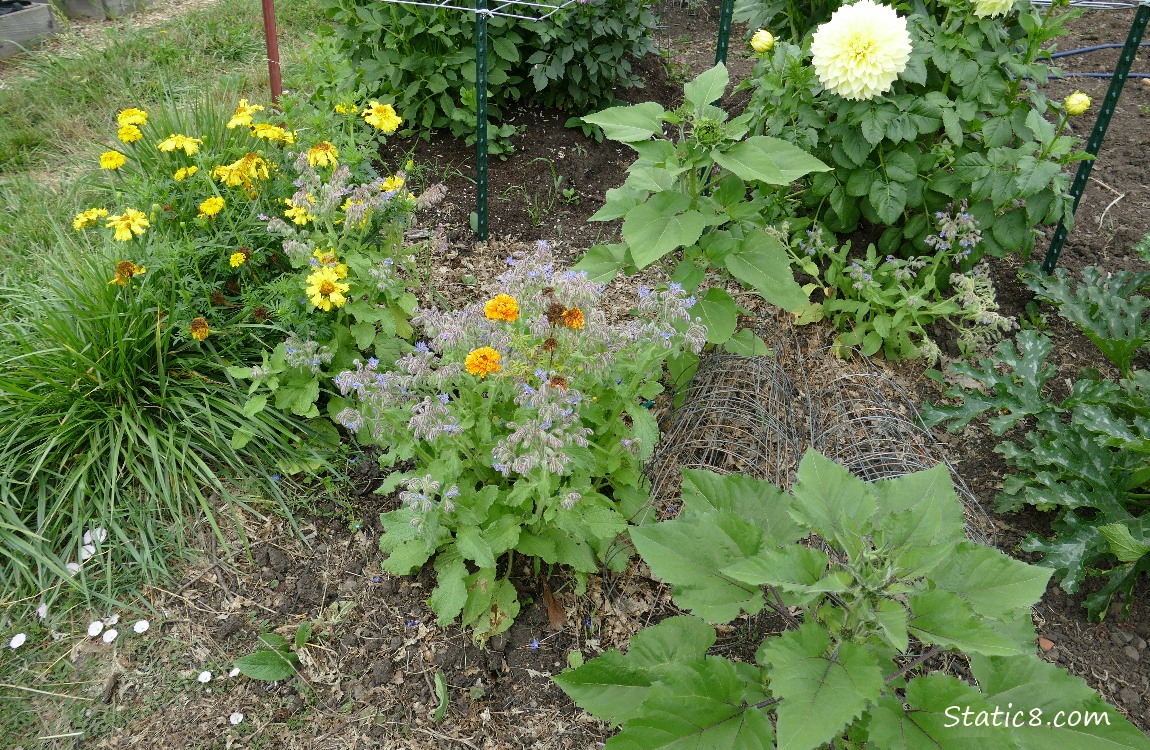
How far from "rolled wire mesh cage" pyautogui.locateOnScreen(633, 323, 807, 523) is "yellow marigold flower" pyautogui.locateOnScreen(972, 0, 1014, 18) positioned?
139 cm

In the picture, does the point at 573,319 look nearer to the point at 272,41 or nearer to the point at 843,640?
the point at 843,640

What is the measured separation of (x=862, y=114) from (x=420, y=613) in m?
2.29

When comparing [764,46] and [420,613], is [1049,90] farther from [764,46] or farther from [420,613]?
[420,613]

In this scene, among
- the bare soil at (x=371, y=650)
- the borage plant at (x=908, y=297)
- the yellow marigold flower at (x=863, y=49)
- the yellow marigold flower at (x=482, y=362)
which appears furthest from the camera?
the borage plant at (x=908, y=297)

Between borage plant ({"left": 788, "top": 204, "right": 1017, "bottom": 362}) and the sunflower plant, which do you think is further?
borage plant ({"left": 788, "top": 204, "right": 1017, "bottom": 362})

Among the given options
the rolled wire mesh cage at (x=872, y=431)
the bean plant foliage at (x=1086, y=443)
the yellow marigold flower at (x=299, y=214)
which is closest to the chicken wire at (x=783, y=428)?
the rolled wire mesh cage at (x=872, y=431)

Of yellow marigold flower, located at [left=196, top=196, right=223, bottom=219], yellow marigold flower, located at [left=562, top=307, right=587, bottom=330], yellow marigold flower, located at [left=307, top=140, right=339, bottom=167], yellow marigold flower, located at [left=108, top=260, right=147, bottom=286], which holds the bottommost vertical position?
yellow marigold flower, located at [left=108, top=260, right=147, bottom=286]

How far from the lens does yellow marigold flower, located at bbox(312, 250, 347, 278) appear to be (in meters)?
2.54

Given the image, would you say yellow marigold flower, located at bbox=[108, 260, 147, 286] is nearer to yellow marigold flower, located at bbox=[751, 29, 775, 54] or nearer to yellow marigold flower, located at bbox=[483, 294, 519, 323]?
yellow marigold flower, located at bbox=[483, 294, 519, 323]

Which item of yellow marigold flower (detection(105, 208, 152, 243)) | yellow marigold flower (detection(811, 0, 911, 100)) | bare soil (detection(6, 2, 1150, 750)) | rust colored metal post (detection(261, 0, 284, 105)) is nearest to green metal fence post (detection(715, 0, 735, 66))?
yellow marigold flower (detection(811, 0, 911, 100))

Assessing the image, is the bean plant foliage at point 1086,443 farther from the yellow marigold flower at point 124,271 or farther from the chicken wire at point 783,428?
the yellow marigold flower at point 124,271

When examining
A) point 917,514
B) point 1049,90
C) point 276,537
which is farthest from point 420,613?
point 1049,90

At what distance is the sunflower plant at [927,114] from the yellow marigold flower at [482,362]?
1.63m

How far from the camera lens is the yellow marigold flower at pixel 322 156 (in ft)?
9.05
